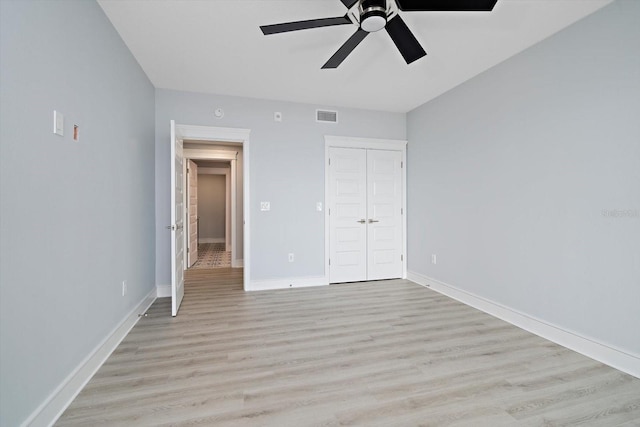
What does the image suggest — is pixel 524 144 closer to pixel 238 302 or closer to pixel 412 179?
pixel 412 179

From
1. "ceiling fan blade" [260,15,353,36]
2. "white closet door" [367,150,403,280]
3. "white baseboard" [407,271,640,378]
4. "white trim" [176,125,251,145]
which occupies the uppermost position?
"ceiling fan blade" [260,15,353,36]

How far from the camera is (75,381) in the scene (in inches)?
72.2

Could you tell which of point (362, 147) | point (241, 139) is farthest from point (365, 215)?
point (241, 139)

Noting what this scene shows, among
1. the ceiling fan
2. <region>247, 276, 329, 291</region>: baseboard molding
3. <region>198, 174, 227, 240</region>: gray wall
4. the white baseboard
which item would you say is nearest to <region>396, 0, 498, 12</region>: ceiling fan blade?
the ceiling fan

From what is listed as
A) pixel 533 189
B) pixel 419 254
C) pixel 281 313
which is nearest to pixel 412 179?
pixel 419 254

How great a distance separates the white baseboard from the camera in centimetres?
215

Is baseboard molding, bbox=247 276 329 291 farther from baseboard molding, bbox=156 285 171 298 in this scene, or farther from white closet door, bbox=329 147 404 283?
baseboard molding, bbox=156 285 171 298

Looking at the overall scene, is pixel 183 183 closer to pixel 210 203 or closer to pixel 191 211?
pixel 191 211

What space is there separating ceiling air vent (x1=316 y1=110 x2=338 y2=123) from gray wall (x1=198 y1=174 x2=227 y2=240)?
6424mm

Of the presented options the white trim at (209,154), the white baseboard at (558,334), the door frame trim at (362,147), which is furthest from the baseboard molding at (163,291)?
the white baseboard at (558,334)

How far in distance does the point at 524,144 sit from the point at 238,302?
12.1ft

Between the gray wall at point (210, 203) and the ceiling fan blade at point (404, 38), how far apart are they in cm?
869

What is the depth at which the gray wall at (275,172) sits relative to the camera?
3.89m

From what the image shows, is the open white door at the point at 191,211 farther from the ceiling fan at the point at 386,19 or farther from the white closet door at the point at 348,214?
the ceiling fan at the point at 386,19
